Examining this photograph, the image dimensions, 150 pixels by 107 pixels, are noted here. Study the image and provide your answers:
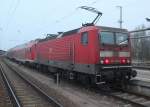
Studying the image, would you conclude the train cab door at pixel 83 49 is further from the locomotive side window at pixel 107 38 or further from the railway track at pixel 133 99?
the railway track at pixel 133 99

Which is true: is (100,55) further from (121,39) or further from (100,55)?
(121,39)

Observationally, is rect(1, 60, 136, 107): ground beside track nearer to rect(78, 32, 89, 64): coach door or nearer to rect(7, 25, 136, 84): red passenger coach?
rect(7, 25, 136, 84): red passenger coach

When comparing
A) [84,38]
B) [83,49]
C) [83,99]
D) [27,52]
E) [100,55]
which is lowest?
[83,99]

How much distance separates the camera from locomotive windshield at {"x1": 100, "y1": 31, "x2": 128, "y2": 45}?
15.2 metres

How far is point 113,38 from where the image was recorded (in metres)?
15.5

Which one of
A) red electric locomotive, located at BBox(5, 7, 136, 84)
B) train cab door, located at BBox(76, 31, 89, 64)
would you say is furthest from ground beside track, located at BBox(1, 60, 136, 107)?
train cab door, located at BBox(76, 31, 89, 64)

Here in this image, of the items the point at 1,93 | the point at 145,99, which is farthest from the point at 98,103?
the point at 1,93

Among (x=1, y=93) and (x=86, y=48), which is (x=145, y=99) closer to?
Answer: (x=86, y=48)

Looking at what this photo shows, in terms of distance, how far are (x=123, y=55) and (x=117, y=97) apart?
9.66 feet

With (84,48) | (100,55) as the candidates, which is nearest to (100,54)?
(100,55)

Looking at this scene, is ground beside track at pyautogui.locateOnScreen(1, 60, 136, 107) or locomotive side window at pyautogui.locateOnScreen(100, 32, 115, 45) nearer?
ground beside track at pyautogui.locateOnScreen(1, 60, 136, 107)

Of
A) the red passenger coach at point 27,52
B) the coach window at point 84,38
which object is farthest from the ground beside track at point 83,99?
the red passenger coach at point 27,52

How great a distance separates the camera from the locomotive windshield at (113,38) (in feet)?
49.8

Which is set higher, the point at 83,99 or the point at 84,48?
the point at 84,48
